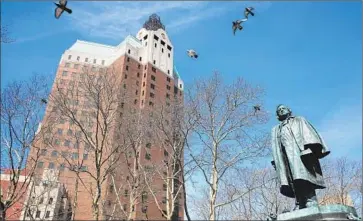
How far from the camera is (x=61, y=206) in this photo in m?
43.7

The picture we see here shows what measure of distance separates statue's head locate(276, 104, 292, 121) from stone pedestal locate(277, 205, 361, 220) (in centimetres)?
195

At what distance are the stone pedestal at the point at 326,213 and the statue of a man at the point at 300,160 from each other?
38cm

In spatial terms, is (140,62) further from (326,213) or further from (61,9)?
(326,213)

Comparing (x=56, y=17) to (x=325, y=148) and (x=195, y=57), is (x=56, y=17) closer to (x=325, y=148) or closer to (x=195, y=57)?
(x=195, y=57)

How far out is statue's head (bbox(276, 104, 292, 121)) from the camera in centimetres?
594

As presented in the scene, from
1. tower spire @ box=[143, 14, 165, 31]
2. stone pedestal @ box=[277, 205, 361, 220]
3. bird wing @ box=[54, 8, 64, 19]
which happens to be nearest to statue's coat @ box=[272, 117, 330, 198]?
stone pedestal @ box=[277, 205, 361, 220]

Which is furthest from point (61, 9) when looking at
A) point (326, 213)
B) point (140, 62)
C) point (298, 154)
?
point (140, 62)

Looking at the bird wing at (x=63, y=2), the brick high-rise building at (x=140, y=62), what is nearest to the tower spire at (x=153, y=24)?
the brick high-rise building at (x=140, y=62)

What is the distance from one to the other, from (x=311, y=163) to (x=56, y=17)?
26.2 feet

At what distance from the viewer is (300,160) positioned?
17.1 feet

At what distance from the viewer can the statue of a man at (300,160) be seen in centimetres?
507

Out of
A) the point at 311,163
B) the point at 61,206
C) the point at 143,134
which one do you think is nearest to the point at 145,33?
the point at 61,206

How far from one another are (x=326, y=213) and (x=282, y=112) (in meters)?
2.18

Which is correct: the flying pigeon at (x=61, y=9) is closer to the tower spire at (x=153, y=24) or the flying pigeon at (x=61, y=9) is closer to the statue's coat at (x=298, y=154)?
the statue's coat at (x=298, y=154)
